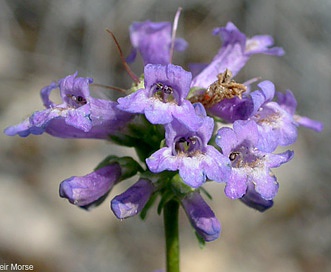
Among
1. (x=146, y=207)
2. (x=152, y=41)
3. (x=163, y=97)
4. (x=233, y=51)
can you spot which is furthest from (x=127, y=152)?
(x=163, y=97)

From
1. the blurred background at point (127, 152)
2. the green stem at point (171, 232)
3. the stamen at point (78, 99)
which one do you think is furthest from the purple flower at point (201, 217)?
the blurred background at point (127, 152)

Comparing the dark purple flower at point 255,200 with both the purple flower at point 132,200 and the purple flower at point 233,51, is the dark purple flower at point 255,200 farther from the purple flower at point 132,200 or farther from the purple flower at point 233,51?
the purple flower at point 233,51

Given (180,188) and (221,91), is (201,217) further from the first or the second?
(221,91)

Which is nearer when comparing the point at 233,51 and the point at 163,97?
the point at 163,97

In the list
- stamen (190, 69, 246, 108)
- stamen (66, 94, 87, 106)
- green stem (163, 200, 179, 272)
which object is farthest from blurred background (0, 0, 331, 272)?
stamen (190, 69, 246, 108)

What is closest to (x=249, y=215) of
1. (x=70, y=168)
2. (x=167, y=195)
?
(x=70, y=168)

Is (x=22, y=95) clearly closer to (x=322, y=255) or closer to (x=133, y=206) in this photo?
(x=322, y=255)
